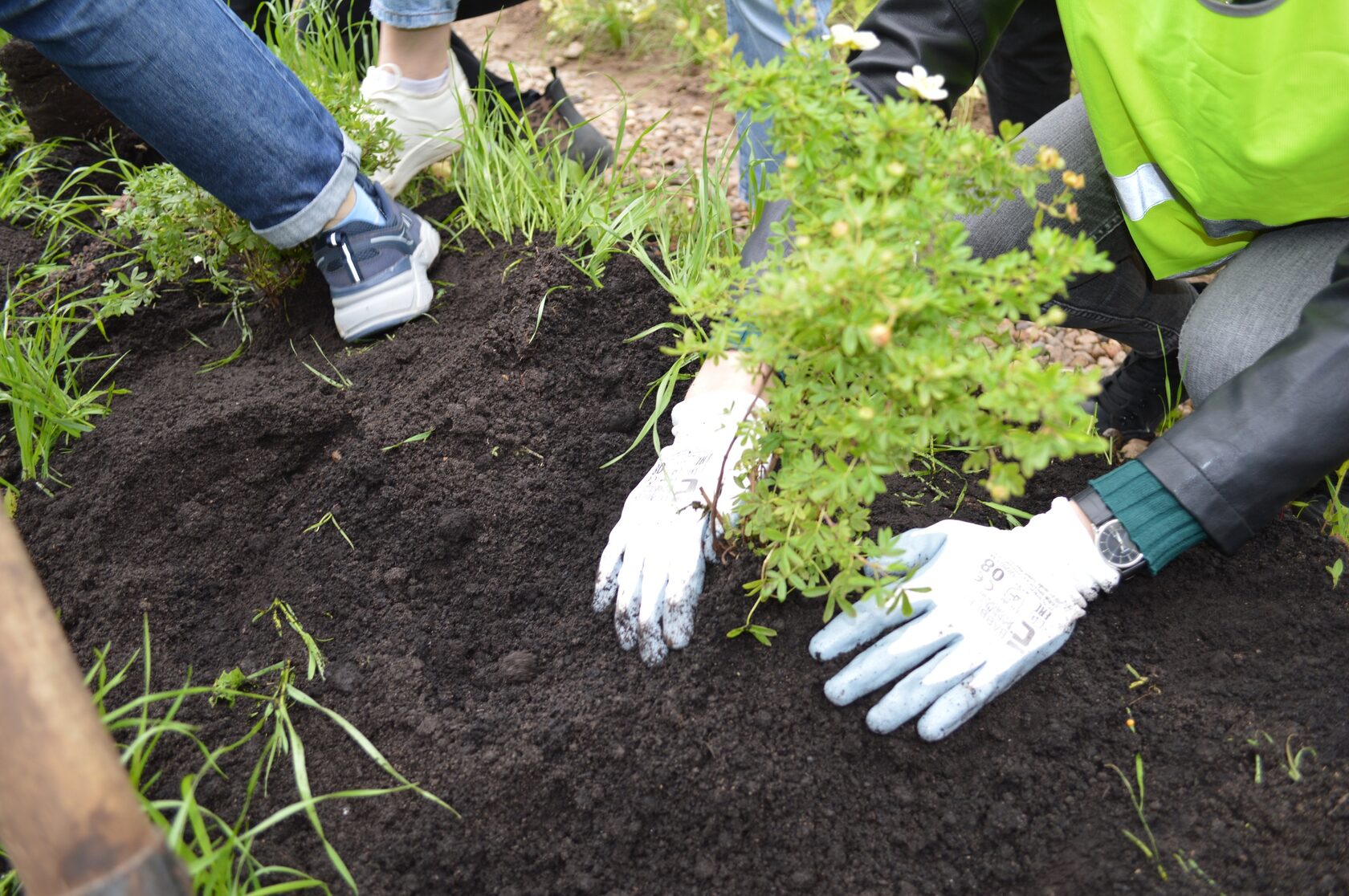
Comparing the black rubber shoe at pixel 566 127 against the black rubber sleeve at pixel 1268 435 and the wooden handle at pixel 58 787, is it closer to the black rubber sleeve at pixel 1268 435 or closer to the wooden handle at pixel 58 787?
the black rubber sleeve at pixel 1268 435

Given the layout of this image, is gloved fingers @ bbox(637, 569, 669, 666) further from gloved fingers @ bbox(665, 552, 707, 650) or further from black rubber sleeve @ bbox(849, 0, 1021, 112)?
black rubber sleeve @ bbox(849, 0, 1021, 112)

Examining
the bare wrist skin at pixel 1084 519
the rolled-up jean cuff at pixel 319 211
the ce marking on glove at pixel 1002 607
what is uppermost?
the rolled-up jean cuff at pixel 319 211

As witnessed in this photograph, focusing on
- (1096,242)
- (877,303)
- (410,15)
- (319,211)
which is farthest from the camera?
(410,15)

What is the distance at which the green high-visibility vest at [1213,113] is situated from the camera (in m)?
1.44

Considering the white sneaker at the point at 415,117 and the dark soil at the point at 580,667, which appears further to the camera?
the white sneaker at the point at 415,117

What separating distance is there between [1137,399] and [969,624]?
1.13 m

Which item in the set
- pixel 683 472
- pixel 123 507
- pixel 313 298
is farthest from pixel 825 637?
pixel 313 298

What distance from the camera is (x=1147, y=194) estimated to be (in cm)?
182

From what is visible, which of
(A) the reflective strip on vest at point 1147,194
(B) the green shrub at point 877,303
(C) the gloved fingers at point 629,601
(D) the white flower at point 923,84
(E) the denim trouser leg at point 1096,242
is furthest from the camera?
(E) the denim trouser leg at point 1096,242

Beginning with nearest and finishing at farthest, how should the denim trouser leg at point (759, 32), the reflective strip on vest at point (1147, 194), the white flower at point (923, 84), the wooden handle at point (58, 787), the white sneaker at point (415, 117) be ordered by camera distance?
the wooden handle at point (58, 787) < the white flower at point (923, 84) < the reflective strip on vest at point (1147, 194) < the denim trouser leg at point (759, 32) < the white sneaker at point (415, 117)

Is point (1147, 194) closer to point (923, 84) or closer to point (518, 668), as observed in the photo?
point (923, 84)

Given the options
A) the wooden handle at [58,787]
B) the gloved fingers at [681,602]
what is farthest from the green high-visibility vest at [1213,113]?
the wooden handle at [58,787]

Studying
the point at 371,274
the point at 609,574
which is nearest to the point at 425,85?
the point at 371,274

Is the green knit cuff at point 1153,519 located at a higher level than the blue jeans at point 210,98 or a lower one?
lower
